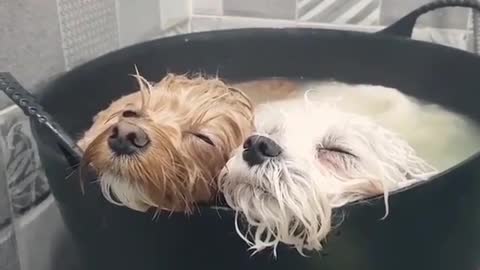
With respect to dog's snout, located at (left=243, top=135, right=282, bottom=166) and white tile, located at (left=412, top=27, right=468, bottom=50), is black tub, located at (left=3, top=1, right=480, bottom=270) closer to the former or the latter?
dog's snout, located at (left=243, top=135, right=282, bottom=166)

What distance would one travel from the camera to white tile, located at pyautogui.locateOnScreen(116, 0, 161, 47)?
0.97 metres

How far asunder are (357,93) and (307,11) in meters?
0.23

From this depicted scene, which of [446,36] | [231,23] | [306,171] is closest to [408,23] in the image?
[446,36]

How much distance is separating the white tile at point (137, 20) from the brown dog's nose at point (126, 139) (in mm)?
435

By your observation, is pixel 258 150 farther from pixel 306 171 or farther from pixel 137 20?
pixel 137 20

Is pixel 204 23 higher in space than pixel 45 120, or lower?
lower

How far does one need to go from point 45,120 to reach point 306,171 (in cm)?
20

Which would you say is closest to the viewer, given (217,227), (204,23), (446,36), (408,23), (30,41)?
(217,227)

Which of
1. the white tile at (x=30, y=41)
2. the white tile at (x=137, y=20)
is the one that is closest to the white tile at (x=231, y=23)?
the white tile at (x=137, y=20)

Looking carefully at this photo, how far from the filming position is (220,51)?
0.93m

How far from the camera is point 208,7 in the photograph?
117cm

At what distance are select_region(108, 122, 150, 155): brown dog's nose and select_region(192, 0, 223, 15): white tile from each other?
0.63 metres

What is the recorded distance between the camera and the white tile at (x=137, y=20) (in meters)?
0.97

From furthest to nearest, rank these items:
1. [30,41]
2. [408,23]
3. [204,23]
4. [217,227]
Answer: [204,23], [408,23], [30,41], [217,227]
